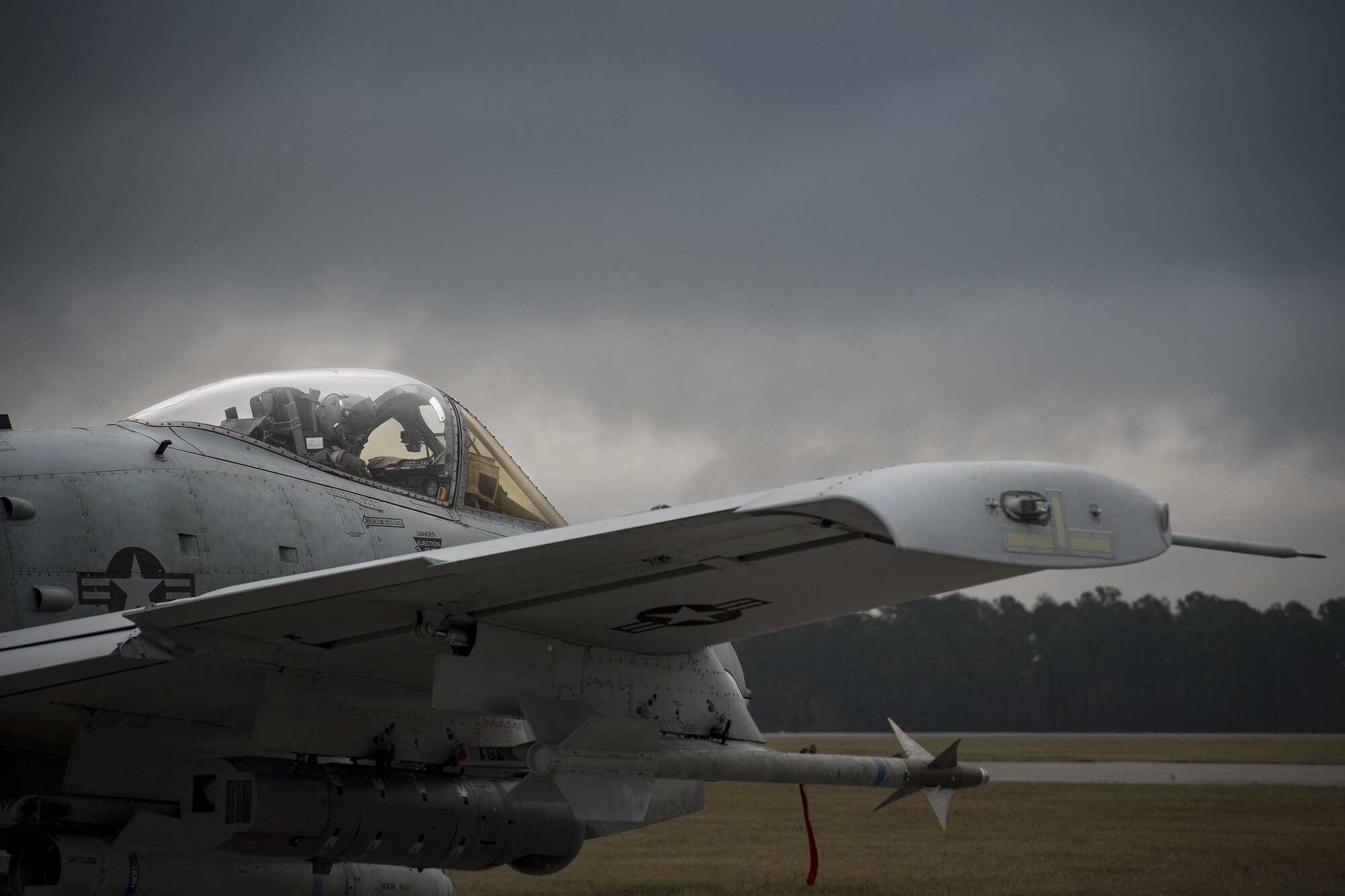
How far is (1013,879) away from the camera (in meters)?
12.7

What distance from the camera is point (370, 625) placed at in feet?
18.7

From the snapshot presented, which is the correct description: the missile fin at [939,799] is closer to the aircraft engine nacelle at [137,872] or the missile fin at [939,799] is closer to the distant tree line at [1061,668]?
the aircraft engine nacelle at [137,872]

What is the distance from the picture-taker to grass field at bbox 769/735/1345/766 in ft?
139

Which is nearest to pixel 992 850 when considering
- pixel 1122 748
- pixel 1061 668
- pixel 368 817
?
pixel 368 817

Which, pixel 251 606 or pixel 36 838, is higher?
pixel 251 606

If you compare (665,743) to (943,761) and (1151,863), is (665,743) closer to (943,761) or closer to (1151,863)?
(943,761)

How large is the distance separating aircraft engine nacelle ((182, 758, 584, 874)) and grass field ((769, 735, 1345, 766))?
31338 mm

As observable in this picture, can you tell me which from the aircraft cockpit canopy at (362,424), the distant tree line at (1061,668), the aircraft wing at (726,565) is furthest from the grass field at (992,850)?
the distant tree line at (1061,668)

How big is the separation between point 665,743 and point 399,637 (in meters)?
1.73

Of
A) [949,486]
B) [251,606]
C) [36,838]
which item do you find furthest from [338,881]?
[949,486]

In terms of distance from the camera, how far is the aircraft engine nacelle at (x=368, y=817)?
621cm

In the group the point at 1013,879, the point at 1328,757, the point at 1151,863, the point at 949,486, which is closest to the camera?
the point at 949,486

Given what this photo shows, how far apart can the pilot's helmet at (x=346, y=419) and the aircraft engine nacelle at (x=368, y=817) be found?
80.5 inches

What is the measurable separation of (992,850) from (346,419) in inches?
446
